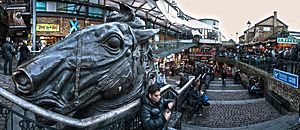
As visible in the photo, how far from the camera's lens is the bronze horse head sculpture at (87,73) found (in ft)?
11.5

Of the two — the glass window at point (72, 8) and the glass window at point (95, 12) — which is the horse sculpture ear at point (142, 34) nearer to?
the glass window at point (72, 8)

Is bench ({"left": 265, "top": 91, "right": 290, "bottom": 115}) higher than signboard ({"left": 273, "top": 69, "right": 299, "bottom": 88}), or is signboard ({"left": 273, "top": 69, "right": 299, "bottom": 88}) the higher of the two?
signboard ({"left": 273, "top": 69, "right": 299, "bottom": 88})

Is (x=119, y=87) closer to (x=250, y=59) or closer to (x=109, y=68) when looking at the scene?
(x=109, y=68)

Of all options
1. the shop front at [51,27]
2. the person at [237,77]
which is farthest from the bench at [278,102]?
the shop front at [51,27]

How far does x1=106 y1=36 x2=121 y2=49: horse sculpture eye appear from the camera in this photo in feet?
13.8

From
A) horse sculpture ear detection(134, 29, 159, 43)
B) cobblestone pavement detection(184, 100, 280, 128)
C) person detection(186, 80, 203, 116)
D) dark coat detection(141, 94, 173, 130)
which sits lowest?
cobblestone pavement detection(184, 100, 280, 128)

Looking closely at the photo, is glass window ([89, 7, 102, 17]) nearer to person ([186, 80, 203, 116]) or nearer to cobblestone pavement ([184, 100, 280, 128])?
cobblestone pavement ([184, 100, 280, 128])

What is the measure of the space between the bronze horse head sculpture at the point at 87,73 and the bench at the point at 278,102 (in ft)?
37.7

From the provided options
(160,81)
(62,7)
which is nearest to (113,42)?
(160,81)

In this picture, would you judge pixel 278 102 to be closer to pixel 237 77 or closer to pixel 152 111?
pixel 152 111

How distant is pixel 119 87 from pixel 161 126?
91 cm

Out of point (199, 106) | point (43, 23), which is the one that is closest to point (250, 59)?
point (199, 106)

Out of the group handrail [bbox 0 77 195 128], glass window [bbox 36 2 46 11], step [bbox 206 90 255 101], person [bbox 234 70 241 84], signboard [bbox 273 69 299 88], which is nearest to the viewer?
handrail [bbox 0 77 195 128]

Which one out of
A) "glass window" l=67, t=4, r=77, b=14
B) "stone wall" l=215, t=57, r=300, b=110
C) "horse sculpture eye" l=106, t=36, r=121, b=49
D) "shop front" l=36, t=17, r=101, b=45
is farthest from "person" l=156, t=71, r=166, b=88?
"glass window" l=67, t=4, r=77, b=14
